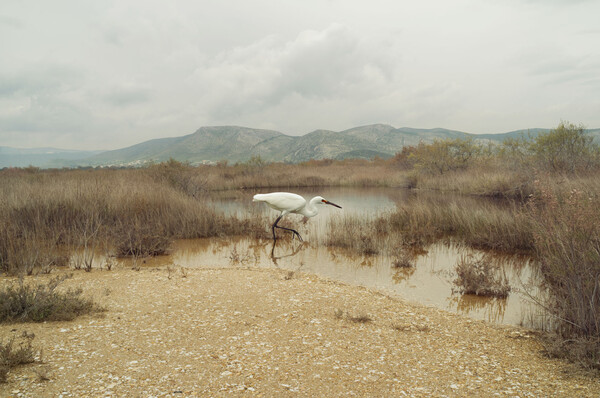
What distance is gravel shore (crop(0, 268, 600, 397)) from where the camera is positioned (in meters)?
2.87

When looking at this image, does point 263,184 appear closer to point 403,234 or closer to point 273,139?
point 403,234

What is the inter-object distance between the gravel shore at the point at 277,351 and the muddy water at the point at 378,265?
939mm

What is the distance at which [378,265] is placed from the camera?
802cm

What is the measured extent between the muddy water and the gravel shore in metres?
0.94

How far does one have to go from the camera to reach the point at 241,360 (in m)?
3.32

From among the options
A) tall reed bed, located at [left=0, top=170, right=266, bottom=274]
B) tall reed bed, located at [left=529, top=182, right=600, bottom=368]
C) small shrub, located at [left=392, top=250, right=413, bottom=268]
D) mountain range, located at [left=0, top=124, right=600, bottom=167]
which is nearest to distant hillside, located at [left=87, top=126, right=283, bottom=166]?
mountain range, located at [left=0, top=124, right=600, bottom=167]

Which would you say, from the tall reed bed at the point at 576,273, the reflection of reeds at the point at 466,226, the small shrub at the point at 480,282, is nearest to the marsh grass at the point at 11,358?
the tall reed bed at the point at 576,273

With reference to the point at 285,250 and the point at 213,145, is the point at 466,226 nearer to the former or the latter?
the point at 285,250

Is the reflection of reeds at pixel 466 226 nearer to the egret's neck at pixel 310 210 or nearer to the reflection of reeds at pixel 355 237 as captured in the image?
the reflection of reeds at pixel 355 237

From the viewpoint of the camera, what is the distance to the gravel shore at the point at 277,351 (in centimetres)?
287

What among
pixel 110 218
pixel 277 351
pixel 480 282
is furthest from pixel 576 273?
pixel 110 218

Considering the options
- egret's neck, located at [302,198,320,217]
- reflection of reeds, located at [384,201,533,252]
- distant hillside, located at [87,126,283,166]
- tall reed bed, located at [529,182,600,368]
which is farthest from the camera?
distant hillside, located at [87,126,283,166]

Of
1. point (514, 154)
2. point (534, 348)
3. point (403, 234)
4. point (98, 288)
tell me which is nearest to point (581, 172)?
point (514, 154)

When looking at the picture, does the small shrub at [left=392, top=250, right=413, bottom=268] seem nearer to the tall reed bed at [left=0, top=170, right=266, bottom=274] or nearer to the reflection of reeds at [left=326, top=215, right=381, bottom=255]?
the reflection of reeds at [left=326, top=215, right=381, bottom=255]
